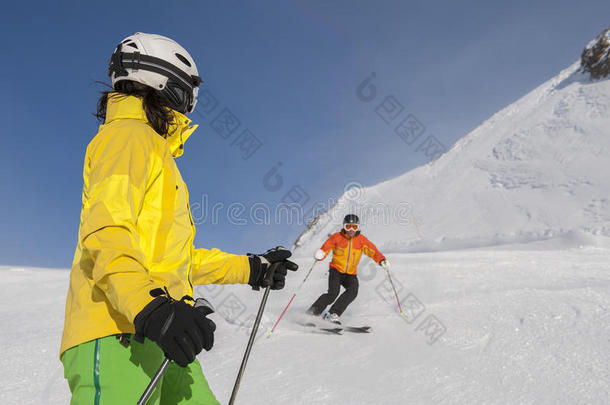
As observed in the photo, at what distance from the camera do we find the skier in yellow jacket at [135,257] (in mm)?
1197

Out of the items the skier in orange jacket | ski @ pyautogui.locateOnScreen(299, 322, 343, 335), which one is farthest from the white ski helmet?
the skier in orange jacket

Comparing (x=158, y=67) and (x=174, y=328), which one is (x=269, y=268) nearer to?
(x=174, y=328)

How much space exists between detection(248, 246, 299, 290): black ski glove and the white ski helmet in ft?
2.82

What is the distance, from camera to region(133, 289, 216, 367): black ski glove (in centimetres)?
115

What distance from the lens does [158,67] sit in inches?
67.9

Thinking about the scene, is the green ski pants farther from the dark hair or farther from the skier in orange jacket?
the skier in orange jacket

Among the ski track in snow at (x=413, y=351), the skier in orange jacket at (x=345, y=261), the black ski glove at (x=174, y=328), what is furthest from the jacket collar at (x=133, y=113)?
the skier in orange jacket at (x=345, y=261)

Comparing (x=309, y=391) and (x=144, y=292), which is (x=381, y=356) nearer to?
(x=309, y=391)

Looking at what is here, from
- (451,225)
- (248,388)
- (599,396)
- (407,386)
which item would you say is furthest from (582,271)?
(451,225)

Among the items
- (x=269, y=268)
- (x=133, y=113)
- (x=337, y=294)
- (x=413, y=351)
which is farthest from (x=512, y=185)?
(x=133, y=113)

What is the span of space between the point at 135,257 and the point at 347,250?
18.7 ft

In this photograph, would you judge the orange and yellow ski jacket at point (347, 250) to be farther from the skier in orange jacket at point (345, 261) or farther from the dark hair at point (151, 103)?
the dark hair at point (151, 103)

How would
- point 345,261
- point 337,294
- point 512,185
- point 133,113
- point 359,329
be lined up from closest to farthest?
1. point 133,113
2. point 359,329
3. point 337,294
4. point 345,261
5. point 512,185

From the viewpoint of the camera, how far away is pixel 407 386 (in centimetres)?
338
